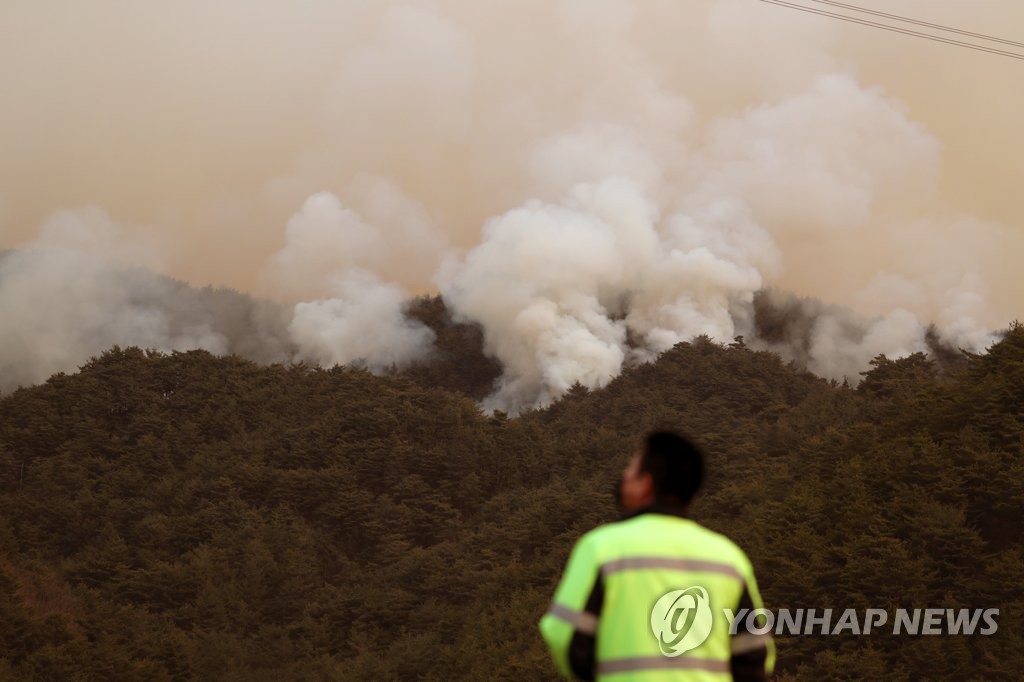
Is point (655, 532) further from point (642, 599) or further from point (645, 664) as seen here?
point (645, 664)

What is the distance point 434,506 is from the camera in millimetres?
63906

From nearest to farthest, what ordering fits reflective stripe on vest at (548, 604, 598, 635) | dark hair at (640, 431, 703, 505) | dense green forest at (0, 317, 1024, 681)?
reflective stripe on vest at (548, 604, 598, 635) < dark hair at (640, 431, 703, 505) < dense green forest at (0, 317, 1024, 681)

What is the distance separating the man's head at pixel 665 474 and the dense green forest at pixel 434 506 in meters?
21.2

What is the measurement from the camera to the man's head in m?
3.48

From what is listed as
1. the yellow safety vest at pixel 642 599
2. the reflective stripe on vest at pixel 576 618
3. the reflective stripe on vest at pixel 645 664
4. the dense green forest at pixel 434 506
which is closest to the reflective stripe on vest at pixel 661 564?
the yellow safety vest at pixel 642 599

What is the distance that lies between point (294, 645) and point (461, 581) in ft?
24.2

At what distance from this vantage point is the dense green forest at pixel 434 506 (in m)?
27.3

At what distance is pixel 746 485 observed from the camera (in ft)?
151

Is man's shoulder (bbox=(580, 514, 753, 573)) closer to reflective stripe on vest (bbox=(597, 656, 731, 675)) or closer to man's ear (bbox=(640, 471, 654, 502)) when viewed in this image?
man's ear (bbox=(640, 471, 654, 502))

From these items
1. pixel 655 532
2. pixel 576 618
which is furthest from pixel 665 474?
pixel 576 618

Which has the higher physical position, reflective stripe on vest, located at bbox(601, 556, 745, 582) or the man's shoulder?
the man's shoulder

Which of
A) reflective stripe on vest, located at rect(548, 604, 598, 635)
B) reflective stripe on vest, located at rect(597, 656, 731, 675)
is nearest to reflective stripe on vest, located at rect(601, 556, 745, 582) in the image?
reflective stripe on vest, located at rect(548, 604, 598, 635)

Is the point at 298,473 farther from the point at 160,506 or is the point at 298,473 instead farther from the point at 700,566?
the point at 700,566

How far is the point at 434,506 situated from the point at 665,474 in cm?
6122
